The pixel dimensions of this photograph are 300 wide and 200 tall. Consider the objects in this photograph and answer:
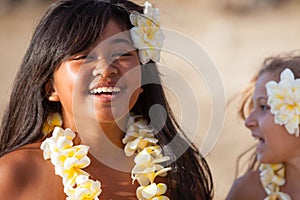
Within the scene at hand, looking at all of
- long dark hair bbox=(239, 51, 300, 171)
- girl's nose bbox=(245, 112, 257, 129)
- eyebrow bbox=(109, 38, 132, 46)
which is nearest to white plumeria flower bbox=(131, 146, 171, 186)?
eyebrow bbox=(109, 38, 132, 46)

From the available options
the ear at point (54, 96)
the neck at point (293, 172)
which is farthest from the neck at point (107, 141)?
the neck at point (293, 172)

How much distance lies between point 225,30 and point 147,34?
7.48 m

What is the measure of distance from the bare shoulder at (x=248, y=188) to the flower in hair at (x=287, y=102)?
0.35 m

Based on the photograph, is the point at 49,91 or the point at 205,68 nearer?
the point at 49,91

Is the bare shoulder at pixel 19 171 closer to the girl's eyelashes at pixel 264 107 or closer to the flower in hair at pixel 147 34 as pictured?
the flower in hair at pixel 147 34

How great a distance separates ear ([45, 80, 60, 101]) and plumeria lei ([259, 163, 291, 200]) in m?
1.19

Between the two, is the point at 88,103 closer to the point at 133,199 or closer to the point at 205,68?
the point at 133,199

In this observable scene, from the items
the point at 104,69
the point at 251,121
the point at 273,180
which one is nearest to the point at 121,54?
the point at 104,69

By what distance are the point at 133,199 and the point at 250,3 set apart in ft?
27.9

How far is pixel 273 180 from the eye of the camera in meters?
3.69

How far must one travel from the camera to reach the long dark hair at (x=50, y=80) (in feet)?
9.91

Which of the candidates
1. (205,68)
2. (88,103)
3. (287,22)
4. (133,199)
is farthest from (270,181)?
(287,22)

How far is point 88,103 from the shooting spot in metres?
2.95

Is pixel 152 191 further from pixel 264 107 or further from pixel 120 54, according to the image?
pixel 264 107
